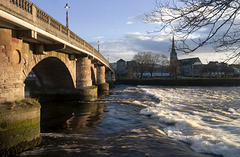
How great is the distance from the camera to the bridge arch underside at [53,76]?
1698cm

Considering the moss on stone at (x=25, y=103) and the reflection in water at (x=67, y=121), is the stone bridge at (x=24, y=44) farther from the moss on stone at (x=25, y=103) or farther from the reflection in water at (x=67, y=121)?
the reflection in water at (x=67, y=121)

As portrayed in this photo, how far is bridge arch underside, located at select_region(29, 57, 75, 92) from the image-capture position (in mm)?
16984

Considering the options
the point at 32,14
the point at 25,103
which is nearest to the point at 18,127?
the point at 25,103

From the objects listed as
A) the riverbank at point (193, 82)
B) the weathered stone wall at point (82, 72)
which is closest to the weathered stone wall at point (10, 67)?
the weathered stone wall at point (82, 72)

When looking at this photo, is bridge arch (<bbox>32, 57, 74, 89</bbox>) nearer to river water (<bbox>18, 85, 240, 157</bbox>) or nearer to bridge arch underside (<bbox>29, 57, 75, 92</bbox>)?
bridge arch underside (<bbox>29, 57, 75, 92</bbox>)

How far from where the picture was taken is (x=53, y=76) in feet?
61.3

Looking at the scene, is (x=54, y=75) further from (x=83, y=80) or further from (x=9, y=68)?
(x=9, y=68)

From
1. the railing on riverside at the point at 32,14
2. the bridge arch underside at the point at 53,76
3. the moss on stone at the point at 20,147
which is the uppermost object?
the railing on riverside at the point at 32,14

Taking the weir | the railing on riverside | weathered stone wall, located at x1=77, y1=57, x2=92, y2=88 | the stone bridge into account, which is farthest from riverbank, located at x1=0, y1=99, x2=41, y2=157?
weathered stone wall, located at x1=77, y1=57, x2=92, y2=88

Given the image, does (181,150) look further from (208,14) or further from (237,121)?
(237,121)

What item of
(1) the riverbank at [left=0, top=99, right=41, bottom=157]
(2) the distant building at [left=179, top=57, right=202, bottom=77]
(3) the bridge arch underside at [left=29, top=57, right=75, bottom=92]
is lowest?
(1) the riverbank at [left=0, top=99, right=41, bottom=157]

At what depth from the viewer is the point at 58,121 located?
1148 centimetres

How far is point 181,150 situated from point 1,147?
20.4 feet

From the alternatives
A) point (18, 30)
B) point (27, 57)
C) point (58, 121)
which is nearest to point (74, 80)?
point (58, 121)
